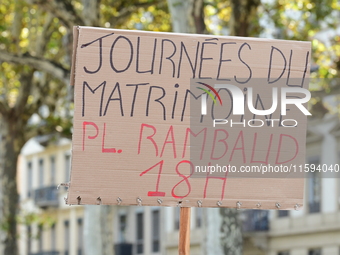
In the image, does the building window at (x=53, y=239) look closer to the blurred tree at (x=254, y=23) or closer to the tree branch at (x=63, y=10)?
the blurred tree at (x=254, y=23)

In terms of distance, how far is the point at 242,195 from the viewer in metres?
5.75

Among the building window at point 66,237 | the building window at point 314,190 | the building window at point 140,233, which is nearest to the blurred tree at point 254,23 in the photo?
the building window at point 314,190

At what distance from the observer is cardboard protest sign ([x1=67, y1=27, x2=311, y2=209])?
5.66 meters

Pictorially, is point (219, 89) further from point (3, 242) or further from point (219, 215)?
point (3, 242)

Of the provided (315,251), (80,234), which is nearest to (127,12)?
(315,251)

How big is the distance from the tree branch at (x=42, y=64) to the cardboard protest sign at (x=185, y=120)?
9.14 m

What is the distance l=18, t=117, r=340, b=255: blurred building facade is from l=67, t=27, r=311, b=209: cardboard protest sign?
6850 millimetres

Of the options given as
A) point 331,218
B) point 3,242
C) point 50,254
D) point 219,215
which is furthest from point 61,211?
point 219,215

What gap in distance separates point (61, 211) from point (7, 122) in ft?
67.2

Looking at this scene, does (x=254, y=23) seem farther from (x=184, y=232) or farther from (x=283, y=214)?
(x=184, y=232)

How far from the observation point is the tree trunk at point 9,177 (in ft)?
62.3

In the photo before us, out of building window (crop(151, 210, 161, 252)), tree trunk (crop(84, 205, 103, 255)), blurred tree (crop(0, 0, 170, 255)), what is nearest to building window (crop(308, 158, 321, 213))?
blurred tree (crop(0, 0, 170, 255))

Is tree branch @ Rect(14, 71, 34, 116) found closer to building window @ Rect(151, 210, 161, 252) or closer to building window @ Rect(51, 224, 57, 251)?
building window @ Rect(151, 210, 161, 252)

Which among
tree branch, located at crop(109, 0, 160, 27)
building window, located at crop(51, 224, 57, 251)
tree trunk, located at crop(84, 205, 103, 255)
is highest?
tree branch, located at crop(109, 0, 160, 27)
